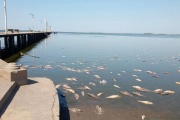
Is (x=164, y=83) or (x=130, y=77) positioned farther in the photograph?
(x=130, y=77)

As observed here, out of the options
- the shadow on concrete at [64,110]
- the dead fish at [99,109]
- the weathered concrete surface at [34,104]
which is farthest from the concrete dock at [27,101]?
the dead fish at [99,109]

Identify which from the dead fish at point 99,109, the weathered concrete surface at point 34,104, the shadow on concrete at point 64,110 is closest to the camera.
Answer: the weathered concrete surface at point 34,104

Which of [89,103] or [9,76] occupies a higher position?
[9,76]

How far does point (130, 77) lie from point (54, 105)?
10440 mm

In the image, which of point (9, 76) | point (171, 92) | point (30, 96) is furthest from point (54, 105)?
point (171, 92)

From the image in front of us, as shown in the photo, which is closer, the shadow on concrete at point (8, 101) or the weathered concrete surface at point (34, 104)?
the weathered concrete surface at point (34, 104)

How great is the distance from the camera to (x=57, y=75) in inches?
679

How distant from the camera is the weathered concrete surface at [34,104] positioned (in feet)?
21.7

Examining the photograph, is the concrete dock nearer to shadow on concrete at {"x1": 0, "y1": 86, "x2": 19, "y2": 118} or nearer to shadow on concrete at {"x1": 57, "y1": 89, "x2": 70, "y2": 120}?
shadow on concrete at {"x1": 0, "y1": 86, "x2": 19, "y2": 118}

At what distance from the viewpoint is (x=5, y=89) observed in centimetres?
789

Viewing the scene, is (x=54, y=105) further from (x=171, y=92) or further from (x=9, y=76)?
(x=171, y=92)

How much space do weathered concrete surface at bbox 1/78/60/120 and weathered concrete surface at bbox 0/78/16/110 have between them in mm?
235

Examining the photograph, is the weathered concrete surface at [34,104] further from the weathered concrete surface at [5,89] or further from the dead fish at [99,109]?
the dead fish at [99,109]

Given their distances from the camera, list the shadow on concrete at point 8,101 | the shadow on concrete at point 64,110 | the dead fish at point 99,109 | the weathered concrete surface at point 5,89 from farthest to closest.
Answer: the dead fish at point 99,109
the shadow on concrete at point 64,110
the weathered concrete surface at point 5,89
the shadow on concrete at point 8,101
